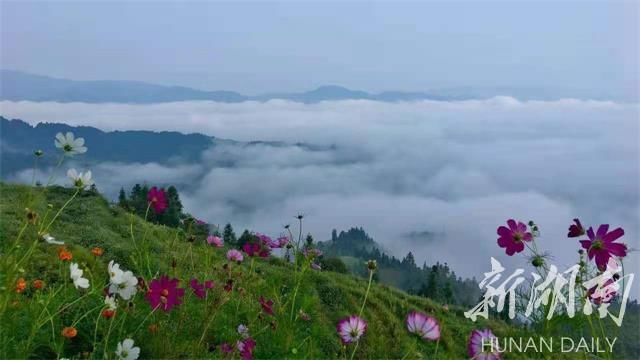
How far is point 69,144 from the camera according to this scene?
411 centimetres

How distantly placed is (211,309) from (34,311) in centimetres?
129

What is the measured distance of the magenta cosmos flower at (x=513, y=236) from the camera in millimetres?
3525

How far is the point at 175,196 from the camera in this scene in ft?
57.4

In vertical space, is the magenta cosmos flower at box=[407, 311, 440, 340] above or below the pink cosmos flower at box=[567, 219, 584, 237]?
below

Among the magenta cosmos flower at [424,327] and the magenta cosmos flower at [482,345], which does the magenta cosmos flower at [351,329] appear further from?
the magenta cosmos flower at [482,345]

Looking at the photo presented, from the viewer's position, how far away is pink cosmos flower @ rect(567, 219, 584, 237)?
11.4ft

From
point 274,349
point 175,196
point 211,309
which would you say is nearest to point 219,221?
point 211,309

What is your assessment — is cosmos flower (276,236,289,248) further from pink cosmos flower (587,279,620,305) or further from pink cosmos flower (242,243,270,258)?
pink cosmos flower (587,279,620,305)

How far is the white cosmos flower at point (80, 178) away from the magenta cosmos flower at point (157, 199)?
90 centimetres

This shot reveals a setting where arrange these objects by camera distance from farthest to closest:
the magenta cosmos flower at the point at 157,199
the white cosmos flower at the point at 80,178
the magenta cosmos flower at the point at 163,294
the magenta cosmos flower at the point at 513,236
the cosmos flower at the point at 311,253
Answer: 1. the cosmos flower at the point at 311,253
2. the magenta cosmos flower at the point at 157,199
3. the white cosmos flower at the point at 80,178
4. the magenta cosmos flower at the point at 163,294
5. the magenta cosmos flower at the point at 513,236

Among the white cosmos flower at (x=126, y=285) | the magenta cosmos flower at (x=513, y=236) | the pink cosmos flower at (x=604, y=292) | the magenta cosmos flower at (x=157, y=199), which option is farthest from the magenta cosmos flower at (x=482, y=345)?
the magenta cosmos flower at (x=157, y=199)

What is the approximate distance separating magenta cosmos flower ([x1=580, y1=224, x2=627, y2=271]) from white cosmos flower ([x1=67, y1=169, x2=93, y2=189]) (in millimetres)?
2921

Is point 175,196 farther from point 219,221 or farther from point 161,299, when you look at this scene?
point 161,299

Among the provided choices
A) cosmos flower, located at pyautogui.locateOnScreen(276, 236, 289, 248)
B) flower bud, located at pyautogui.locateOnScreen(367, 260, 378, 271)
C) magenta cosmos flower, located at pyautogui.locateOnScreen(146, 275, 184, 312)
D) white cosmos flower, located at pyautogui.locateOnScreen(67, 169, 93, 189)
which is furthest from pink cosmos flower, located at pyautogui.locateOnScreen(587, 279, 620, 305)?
white cosmos flower, located at pyautogui.locateOnScreen(67, 169, 93, 189)
